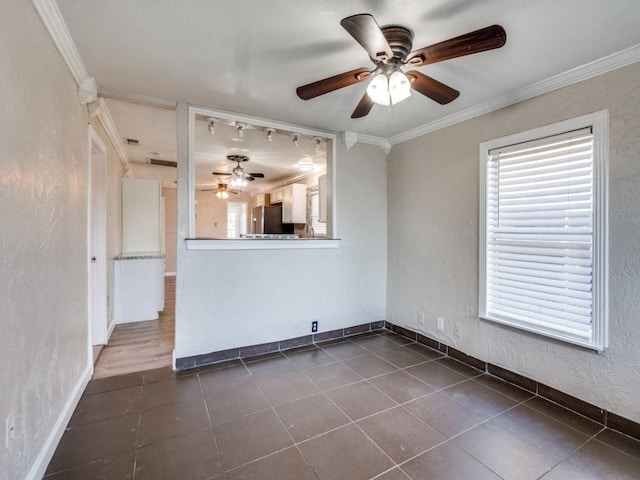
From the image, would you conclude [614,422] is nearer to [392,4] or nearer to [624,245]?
[624,245]

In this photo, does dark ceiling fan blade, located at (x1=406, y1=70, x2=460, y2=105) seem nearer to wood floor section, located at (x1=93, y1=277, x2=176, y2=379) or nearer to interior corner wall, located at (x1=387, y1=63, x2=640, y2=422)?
interior corner wall, located at (x1=387, y1=63, x2=640, y2=422)

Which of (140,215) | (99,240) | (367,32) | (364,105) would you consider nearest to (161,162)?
(140,215)

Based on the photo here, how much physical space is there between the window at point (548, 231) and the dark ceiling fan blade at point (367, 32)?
1508 millimetres

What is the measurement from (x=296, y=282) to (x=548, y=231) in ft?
7.29

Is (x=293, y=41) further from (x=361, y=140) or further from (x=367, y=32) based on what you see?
(x=361, y=140)

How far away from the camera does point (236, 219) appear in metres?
8.54

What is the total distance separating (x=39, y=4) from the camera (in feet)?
4.66

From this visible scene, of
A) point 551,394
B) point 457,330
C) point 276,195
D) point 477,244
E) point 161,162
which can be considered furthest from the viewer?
point 276,195

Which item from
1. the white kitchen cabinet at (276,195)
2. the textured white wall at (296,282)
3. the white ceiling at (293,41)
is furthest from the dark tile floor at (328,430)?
the white kitchen cabinet at (276,195)

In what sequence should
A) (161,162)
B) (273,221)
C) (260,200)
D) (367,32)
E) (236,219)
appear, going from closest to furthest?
(367,32) → (161,162) → (273,221) → (260,200) → (236,219)

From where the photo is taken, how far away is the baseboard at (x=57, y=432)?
1.46m

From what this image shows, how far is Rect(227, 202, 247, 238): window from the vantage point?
27.7 ft

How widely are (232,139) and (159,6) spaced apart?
2.23 meters

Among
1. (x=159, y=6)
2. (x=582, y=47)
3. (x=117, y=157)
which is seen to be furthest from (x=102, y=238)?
(x=582, y=47)
